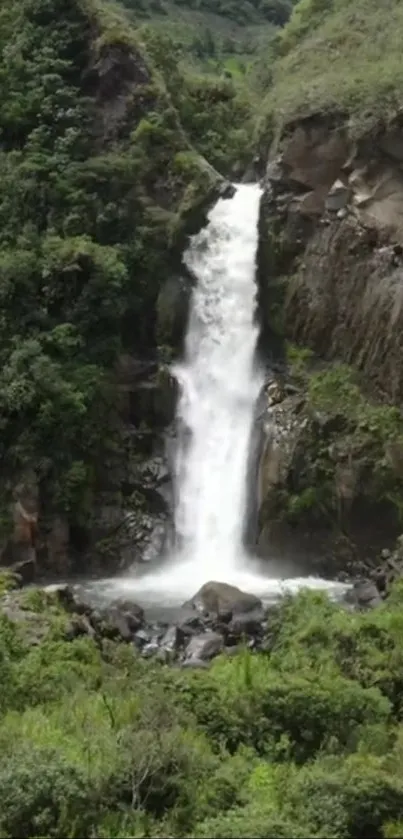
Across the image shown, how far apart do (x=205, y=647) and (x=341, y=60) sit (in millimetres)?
27479

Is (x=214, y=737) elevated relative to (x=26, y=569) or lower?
elevated

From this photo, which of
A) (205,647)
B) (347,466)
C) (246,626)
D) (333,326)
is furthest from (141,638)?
(333,326)

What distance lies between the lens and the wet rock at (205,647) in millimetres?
21328

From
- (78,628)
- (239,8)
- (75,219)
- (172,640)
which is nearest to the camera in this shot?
(78,628)

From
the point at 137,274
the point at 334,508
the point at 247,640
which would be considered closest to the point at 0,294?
the point at 137,274

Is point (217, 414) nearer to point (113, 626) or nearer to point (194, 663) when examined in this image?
point (113, 626)

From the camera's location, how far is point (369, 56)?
3944cm

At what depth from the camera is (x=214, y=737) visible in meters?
14.2

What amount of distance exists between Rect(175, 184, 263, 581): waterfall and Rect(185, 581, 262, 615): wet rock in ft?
12.4

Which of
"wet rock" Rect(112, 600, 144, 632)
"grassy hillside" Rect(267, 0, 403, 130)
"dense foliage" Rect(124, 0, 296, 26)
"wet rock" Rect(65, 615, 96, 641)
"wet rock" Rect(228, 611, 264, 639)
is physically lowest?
"wet rock" Rect(112, 600, 144, 632)

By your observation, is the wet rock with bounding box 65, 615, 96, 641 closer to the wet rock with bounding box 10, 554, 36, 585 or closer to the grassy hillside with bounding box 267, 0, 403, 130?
the wet rock with bounding box 10, 554, 36, 585

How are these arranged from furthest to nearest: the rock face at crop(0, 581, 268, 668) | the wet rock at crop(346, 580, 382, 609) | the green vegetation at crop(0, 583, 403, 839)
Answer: the wet rock at crop(346, 580, 382, 609), the rock face at crop(0, 581, 268, 668), the green vegetation at crop(0, 583, 403, 839)

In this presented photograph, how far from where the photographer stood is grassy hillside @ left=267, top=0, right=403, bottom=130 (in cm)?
3361

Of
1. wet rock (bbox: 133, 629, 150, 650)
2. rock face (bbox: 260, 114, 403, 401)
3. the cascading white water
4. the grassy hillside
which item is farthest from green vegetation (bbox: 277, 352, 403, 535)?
the grassy hillside
